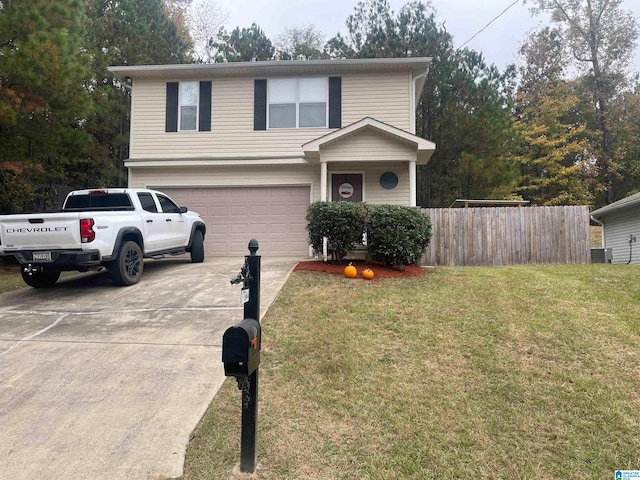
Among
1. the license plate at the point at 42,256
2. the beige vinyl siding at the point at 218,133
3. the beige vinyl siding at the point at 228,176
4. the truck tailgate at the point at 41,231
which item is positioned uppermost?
the beige vinyl siding at the point at 218,133

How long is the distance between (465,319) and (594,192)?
27.1m

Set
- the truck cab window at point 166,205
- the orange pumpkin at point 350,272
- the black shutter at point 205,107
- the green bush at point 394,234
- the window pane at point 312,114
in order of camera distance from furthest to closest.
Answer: the black shutter at point 205,107, the window pane at point 312,114, the truck cab window at point 166,205, the green bush at point 394,234, the orange pumpkin at point 350,272

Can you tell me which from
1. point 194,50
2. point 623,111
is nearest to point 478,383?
point 194,50

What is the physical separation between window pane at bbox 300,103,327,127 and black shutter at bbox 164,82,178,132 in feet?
12.1

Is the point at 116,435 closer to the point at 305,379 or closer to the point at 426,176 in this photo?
the point at 305,379

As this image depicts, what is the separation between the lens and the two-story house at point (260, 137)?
11484mm

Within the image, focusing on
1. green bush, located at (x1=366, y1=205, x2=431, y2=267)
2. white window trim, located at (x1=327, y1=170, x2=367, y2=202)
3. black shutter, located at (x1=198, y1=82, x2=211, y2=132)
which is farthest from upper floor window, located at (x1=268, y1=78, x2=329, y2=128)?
green bush, located at (x1=366, y1=205, x2=431, y2=267)

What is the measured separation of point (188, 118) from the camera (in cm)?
1198

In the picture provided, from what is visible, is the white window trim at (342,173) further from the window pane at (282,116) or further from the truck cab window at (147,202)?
the truck cab window at (147,202)

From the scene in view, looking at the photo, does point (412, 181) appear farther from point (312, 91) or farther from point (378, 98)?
point (312, 91)

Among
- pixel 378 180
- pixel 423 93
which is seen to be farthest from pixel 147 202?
pixel 423 93

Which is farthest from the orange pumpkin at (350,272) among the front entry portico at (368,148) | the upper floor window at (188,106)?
the upper floor window at (188,106)

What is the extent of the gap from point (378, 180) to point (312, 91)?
127 inches

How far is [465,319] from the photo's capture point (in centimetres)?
517
